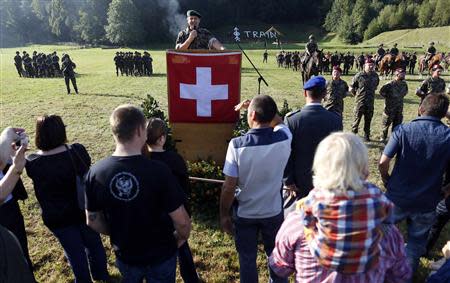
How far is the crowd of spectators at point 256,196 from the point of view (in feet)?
5.57

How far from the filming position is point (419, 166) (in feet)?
10.5

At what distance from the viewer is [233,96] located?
15.4ft

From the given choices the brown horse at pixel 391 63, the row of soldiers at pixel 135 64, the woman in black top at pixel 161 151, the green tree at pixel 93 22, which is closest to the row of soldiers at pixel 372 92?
the woman in black top at pixel 161 151

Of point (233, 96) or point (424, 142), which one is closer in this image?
point (424, 142)

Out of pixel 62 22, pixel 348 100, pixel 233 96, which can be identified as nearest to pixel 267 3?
pixel 62 22

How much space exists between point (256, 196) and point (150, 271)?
98 cm

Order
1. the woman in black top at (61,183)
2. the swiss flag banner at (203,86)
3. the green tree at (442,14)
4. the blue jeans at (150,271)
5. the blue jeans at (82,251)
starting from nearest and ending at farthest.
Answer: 1. the blue jeans at (150,271)
2. the woman in black top at (61,183)
3. the blue jeans at (82,251)
4. the swiss flag banner at (203,86)
5. the green tree at (442,14)

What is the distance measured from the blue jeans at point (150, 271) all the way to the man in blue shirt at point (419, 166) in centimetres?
216

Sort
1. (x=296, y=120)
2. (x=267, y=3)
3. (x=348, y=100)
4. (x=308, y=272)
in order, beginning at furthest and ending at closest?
(x=267, y=3) → (x=348, y=100) → (x=296, y=120) → (x=308, y=272)

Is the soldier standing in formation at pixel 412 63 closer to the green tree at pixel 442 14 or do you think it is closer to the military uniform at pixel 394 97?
the military uniform at pixel 394 97

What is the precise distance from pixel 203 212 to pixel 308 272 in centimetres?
333

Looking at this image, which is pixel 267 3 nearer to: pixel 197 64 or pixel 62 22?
A: pixel 62 22

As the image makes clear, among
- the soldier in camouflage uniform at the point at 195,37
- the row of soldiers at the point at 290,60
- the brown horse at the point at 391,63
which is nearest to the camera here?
the soldier in camouflage uniform at the point at 195,37

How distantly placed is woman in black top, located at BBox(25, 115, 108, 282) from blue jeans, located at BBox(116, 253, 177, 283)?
34.5 inches
